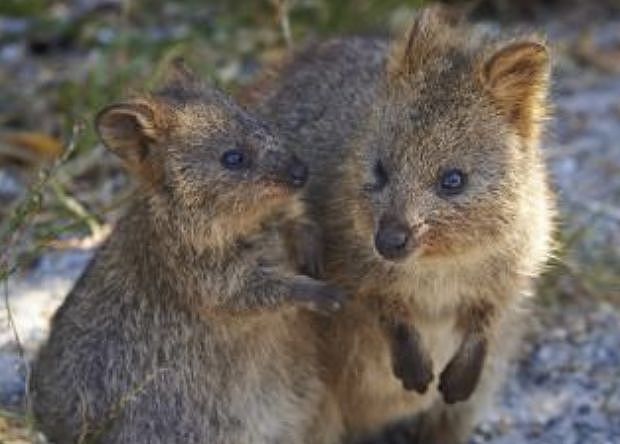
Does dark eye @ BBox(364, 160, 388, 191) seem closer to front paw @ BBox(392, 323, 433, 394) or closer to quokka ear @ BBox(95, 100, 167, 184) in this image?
front paw @ BBox(392, 323, 433, 394)

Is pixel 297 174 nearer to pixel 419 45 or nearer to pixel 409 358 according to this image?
pixel 419 45

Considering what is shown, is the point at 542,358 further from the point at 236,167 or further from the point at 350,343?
the point at 236,167

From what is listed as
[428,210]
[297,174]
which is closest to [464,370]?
[428,210]

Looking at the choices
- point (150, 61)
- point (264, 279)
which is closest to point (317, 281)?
point (264, 279)

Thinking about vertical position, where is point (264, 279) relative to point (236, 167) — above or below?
below

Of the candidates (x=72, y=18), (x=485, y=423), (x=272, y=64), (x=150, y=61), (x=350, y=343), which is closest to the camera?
(x=350, y=343)

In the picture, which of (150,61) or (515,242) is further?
(150,61)

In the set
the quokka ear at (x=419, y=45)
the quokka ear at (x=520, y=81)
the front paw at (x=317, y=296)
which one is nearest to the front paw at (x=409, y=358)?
the front paw at (x=317, y=296)

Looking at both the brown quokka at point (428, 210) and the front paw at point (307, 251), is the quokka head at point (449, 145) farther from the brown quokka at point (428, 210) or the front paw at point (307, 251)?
the front paw at point (307, 251)
